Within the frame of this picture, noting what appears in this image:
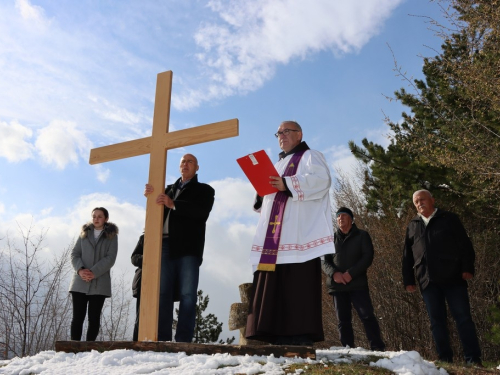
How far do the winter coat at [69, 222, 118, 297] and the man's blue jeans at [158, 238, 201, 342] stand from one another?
2.97 feet

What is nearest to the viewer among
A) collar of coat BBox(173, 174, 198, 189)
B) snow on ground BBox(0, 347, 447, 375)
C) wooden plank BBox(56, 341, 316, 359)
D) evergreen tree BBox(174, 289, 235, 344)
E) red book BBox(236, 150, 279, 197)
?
snow on ground BBox(0, 347, 447, 375)

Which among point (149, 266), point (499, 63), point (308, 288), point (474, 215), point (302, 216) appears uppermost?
point (499, 63)

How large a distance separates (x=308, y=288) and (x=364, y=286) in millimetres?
1658

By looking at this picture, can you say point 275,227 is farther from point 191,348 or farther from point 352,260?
point 352,260

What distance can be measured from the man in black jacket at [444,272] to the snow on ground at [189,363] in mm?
1381

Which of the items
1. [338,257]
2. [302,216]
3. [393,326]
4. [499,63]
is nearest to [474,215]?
[393,326]

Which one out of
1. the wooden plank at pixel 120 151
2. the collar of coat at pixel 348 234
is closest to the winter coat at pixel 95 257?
the wooden plank at pixel 120 151

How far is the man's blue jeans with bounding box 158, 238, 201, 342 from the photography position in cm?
492

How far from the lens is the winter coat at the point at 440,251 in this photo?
520 centimetres

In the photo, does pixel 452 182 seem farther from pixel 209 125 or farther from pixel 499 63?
pixel 209 125

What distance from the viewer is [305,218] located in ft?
15.3

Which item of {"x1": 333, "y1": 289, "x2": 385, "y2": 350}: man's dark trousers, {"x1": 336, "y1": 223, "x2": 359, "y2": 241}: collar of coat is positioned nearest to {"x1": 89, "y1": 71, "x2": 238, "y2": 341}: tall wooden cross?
{"x1": 336, "y1": 223, "x2": 359, "y2": 241}: collar of coat

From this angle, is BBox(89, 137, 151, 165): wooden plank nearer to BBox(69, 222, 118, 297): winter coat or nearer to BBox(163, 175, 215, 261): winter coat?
BBox(163, 175, 215, 261): winter coat

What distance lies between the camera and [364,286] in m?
5.75
